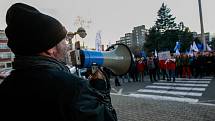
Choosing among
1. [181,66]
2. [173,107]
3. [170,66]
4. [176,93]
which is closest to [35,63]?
[173,107]

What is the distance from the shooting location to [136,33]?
11000 centimetres

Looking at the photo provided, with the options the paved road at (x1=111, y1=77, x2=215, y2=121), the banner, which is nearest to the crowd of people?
the banner

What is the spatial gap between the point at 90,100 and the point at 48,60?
29cm

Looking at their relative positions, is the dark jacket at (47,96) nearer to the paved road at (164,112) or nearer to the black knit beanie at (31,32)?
the black knit beanie at (31,32)

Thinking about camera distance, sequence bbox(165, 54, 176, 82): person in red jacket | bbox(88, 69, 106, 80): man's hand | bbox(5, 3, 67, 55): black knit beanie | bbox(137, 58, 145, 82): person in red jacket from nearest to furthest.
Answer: bbox(5, 3, 67, 55): black knit beanie
bbox(88, 69, 106, 80): man's hand
bbox(165, 54, 176, 82): person in red jacket
bbox(137, 58, 145, 82): person in red jacket

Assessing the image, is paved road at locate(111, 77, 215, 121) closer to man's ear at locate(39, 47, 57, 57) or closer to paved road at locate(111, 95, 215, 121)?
paved road at locate(111, 95, 215, 121)

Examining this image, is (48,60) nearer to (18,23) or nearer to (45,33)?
(45,33)

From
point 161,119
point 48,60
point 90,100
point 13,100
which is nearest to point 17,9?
point 48,60

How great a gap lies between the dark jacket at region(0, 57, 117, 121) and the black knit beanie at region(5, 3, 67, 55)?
59mm

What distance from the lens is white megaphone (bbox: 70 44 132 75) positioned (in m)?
2.21

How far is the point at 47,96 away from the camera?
1.41 meters

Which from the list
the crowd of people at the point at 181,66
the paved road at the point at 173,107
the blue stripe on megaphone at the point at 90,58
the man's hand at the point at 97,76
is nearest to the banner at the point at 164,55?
the crowd of people at the point at 181,66

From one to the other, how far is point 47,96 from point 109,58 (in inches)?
41.4

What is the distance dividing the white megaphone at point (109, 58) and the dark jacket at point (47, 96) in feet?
2.16
